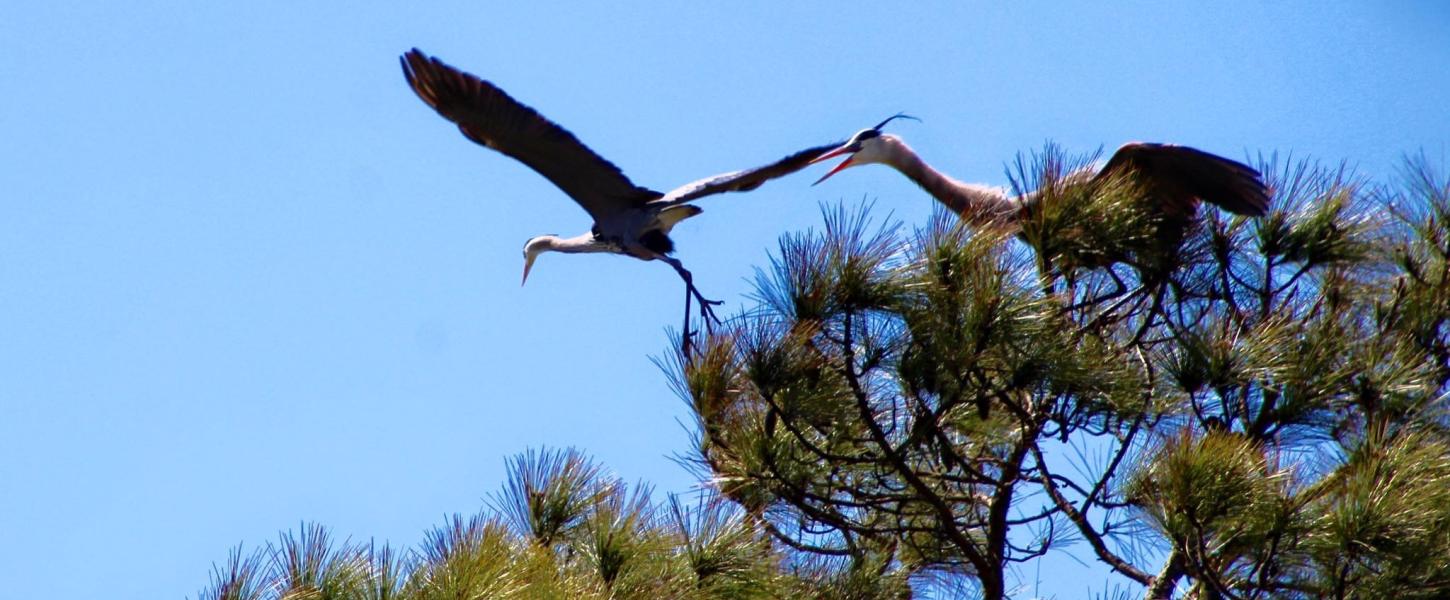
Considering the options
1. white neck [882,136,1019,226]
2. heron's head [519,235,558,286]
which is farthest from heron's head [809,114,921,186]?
heron's head [519,235,558,286]

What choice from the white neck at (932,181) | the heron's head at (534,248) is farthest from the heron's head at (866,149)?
the heron's head at (534,248)

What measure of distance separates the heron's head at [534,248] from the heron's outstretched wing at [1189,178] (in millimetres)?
2016

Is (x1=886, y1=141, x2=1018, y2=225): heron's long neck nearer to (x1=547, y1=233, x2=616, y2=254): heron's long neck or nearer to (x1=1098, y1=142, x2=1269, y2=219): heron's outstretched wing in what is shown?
(x1=1098, y1=142, x2=1269, y2=219): heron's outstretched wing

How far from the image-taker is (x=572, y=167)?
4.89m

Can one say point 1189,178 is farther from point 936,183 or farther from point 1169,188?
point 936,183

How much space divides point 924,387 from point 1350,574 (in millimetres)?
832

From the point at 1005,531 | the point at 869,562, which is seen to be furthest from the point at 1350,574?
the point at 869,562

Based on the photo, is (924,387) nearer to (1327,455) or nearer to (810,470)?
(810,470)

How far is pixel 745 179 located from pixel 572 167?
80 cm

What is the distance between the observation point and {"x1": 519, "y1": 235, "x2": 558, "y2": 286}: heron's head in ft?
18.6

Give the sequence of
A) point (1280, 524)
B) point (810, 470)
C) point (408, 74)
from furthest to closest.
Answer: point (408, 74), point (810, 470), point (1280, 524)

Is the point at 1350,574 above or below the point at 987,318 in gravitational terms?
below

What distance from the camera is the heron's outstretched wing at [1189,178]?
4016 mm

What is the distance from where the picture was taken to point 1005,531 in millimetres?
3641
